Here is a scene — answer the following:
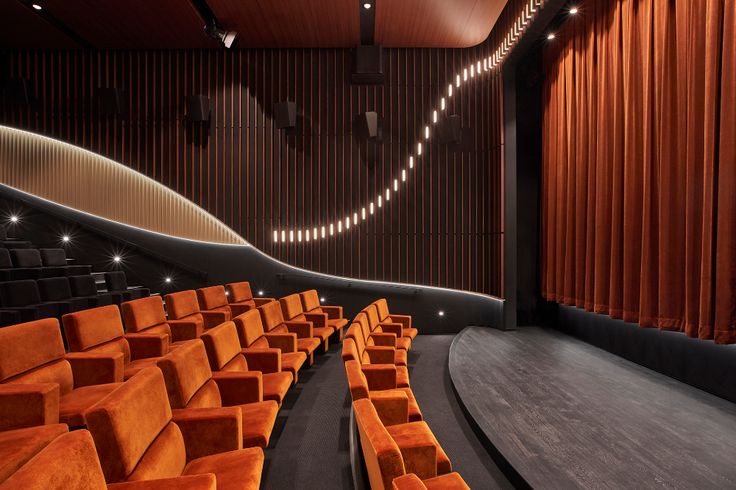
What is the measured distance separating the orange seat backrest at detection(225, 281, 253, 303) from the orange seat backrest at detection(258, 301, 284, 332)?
1.10m

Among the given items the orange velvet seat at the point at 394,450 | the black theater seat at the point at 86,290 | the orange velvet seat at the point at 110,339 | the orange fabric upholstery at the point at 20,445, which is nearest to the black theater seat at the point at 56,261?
the black theater seat at the point at 86,290

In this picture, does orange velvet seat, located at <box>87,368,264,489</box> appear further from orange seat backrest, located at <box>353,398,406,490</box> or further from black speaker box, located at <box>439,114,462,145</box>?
black speaker box, located at <box>439,114,462,145</box>

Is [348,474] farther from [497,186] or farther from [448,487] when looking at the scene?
[497,186]

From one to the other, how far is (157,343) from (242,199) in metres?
2.98

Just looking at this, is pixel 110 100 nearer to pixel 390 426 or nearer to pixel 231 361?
pixel 231 361

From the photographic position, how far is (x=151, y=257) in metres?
5.74

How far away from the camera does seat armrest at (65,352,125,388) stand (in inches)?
96.1

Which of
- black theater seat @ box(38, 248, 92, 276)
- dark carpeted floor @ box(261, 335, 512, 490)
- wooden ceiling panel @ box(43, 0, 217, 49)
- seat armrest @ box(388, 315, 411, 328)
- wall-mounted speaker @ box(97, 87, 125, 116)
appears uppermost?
wooden ceiling panel @ box(43, 0, 217, 49)

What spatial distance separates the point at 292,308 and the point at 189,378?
232 centimetres

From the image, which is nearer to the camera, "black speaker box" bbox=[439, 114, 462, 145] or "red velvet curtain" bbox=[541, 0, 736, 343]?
"red velvet curtain" bbox=[541, 0, 736, 343]

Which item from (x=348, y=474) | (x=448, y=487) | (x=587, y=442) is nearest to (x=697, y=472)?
(x=587, y=442)

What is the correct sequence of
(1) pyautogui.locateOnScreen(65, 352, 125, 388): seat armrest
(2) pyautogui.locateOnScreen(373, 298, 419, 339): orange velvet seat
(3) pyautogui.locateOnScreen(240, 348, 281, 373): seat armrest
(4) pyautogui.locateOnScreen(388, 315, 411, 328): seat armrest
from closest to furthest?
(1) pyautogui.locateOnScreen(65, 352, 125, 388): seat armrest
(3) pyautogui.locateOnScreen(240, 348, 281, 373): seat armrest
(2) pyautogui.locateOnScreen(373, 298, 419, 339): orange velvet seat
(4) pyautogui.locateOnScreen(388, 315, 411, 328): seat armrest

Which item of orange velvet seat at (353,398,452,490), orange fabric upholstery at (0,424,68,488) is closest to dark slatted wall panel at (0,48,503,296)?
orange velvet seat at (353,398,452,490)

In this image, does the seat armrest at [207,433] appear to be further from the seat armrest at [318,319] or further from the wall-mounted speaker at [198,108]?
the wall-mounted speaker at [198,108]
